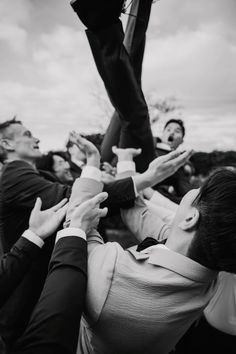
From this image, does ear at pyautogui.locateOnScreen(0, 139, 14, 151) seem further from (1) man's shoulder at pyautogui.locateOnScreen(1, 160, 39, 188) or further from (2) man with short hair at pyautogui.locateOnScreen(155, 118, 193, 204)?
(2) man with short hair at pyautogui.locateOnScreen(155, 118, 193, 204)

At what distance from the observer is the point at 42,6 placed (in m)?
2.16

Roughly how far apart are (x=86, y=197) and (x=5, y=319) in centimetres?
86

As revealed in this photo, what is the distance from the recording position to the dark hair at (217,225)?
1041 mm

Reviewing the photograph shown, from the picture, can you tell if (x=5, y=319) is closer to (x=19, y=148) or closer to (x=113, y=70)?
(x=19, y=148)

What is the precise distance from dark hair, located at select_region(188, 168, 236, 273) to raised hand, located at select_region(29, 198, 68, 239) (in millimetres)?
639

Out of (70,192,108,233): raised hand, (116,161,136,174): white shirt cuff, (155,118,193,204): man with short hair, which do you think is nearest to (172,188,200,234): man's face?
(70,192,108,233): raised hand

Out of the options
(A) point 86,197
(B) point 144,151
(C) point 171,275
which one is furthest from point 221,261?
(B) point 144,151

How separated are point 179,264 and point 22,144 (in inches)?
65.1

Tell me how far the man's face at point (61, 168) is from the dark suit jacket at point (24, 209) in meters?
3.03

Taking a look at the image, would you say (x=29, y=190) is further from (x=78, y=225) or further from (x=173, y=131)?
(x=173, y=131)

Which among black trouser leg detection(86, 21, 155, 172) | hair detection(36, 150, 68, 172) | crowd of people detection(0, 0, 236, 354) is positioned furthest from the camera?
hair detection(36, 150, 68, 172)

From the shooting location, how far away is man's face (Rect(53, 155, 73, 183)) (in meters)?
4.82

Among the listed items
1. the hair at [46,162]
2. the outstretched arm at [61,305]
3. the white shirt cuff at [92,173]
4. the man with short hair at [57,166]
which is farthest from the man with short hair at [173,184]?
the hair at [46,162]

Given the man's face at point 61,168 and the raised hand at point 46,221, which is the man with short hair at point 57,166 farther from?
the raised hand at point 46,221
